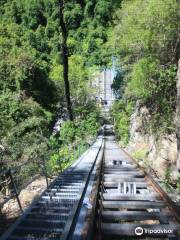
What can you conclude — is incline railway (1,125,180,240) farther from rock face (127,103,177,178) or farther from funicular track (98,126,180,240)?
rock face (127,103,177,178)

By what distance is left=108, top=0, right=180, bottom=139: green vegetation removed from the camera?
97.2 feet

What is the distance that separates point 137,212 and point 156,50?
25083 mm

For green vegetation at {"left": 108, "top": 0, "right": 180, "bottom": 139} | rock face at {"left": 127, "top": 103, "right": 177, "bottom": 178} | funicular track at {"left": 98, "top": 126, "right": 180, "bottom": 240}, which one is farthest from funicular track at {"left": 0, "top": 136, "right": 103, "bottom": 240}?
green vegetation at {"left": 108, "top": 0, "right": 180, "bottom": 139}

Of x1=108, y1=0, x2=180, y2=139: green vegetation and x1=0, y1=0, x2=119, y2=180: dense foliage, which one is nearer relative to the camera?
x1=0, y1=0, x2=119, y2=180: dense foliage

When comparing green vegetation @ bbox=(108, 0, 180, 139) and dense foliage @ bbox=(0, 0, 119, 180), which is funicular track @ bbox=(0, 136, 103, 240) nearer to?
dense foliage @ bbox=(0, 0, 119, 180)

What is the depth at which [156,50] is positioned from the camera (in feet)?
107

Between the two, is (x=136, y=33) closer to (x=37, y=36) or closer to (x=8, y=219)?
(x=8, y=219)

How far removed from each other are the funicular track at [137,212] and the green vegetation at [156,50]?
16955 mm

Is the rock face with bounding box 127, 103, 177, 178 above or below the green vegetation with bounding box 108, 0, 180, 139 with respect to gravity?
below

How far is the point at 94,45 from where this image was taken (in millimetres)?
111438

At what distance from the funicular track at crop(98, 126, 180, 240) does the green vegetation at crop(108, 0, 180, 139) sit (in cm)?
1696

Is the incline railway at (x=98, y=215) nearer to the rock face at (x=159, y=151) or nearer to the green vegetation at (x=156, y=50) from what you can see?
the rock face at (x=159, y=151)

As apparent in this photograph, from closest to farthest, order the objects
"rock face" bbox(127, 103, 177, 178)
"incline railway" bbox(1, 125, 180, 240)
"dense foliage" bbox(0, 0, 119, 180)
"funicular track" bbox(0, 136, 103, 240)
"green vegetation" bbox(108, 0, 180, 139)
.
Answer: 1. "funicular track" bbox(0, 136, 103, 240)
2. "incline railway" bbox(1, 125, 180, 240)
3. "rock face" bbox(127, 103, 177, 178)
4. "dense foliage" bbox(0, 0, 119, 180)
5. "green vegetation" bbox(108, 0, 180, 139)

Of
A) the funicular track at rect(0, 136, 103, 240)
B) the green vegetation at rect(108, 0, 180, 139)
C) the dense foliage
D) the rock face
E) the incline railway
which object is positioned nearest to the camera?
the funicular track at rect(0, 136, 103, 240)
